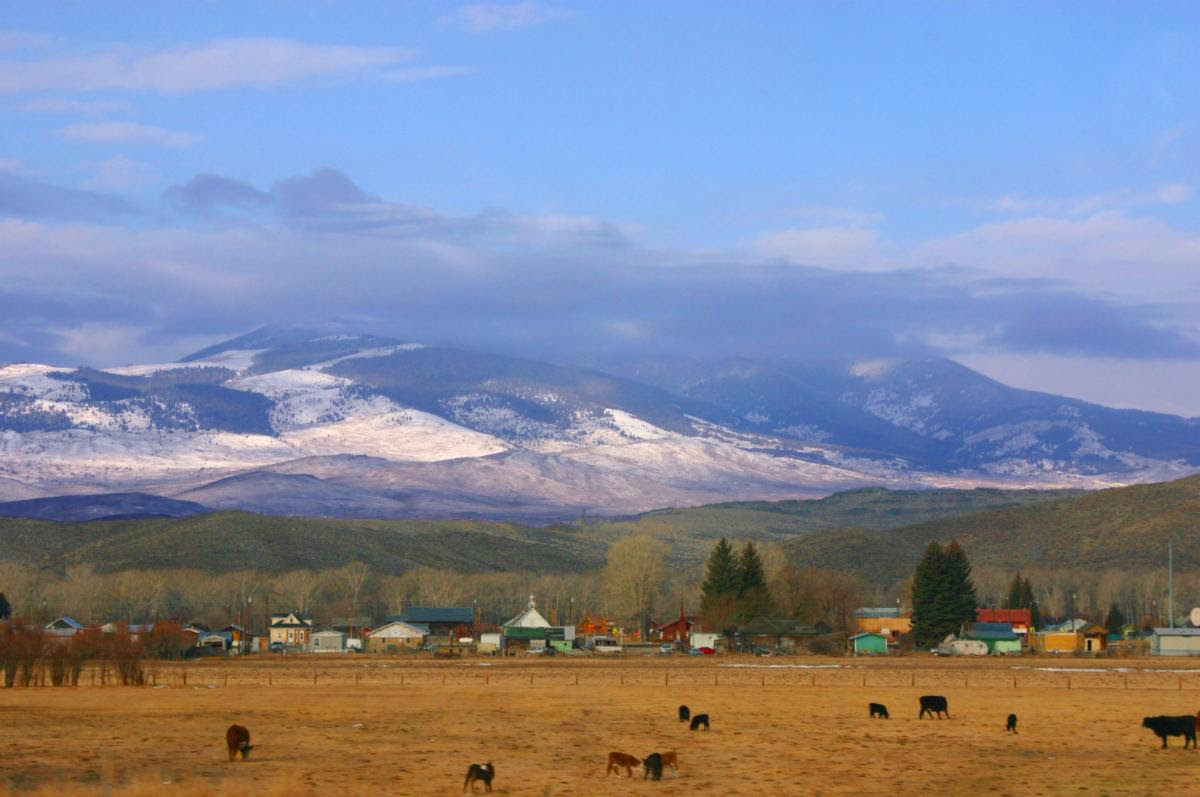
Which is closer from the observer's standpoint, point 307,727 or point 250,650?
point 307,727

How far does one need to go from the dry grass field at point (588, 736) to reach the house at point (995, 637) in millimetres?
43354

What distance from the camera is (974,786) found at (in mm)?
38281

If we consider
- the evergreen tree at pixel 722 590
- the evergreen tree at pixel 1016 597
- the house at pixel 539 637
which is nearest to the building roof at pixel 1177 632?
the evergreen tree at pixel 722 590

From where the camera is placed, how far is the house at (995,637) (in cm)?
12600

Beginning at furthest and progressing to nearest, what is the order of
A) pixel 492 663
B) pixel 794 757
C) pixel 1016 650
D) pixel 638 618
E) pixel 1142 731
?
pixel 638 618 < pixel 1016 650 < pixel 492 663 < pixel 1142 731 < pixel 794 757

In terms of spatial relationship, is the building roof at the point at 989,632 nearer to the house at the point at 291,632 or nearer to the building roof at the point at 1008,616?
the building roof at the point at 1008,616

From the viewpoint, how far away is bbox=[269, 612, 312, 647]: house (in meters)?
147

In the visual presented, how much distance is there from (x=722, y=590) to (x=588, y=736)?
89.0 metres

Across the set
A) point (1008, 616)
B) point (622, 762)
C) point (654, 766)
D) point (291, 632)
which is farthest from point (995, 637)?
point (654, 766)

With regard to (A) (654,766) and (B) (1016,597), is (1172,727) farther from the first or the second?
(B) (1016,597)

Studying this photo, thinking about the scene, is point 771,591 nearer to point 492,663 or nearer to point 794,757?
point 492,663

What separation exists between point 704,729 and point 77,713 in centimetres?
2232

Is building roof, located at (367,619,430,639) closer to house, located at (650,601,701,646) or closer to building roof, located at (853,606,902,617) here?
house, located at (650,601,701,646)

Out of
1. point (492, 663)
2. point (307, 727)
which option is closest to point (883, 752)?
point (307, 727)
